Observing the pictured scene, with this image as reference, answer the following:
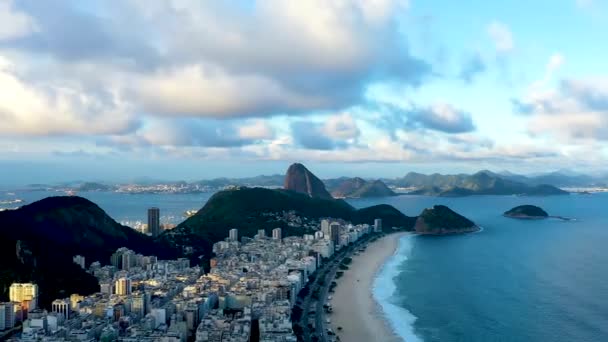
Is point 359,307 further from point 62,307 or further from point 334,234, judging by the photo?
point 334,234

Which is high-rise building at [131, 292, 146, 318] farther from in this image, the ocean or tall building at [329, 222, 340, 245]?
tall building at [329, 222, 340, 245]

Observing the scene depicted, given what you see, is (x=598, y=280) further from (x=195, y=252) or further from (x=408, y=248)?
(x=195, y=252)

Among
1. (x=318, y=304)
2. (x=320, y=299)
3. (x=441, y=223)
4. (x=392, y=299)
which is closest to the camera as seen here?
(x=318, y=304)

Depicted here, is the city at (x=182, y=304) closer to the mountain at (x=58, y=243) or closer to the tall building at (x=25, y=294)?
the tall building at (x=25, y=294)

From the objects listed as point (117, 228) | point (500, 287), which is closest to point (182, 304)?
point (117, 228)

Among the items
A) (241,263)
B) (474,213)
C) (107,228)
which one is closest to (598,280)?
(241,263)

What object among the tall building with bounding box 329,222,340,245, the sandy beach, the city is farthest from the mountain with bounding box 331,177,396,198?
the city

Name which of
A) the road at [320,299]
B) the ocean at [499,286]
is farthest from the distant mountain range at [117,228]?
the ocean at [499,286]
